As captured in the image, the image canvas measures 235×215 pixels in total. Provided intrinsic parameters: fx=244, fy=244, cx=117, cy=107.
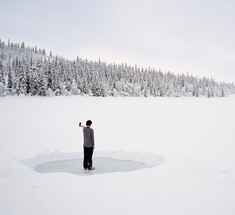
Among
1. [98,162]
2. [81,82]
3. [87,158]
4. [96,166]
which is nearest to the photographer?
[87,158]

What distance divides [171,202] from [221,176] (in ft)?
8.98

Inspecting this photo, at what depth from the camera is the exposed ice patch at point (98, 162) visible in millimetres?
9922

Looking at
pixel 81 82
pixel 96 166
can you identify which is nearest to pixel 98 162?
pixel 96 166

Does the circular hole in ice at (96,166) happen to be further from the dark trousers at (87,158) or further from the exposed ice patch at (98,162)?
the dark trousers at (87,158)

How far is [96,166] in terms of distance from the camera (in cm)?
1047

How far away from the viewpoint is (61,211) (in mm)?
5297

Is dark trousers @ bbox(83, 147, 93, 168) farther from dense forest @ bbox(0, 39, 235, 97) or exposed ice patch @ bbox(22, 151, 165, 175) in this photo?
dense forest @ bbox(0, 39, 235, 97)

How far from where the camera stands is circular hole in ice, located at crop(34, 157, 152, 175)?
968 centimetres

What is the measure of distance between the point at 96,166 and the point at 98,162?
82 centimetres

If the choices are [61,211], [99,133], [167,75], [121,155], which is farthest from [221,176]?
[167,75]

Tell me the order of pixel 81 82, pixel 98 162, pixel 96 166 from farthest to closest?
1. pixel 81 82
2. pixel 98 162
3. pixel 96 166

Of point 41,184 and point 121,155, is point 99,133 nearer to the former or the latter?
point 121,155

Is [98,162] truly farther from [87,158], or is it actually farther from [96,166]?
[87,158]

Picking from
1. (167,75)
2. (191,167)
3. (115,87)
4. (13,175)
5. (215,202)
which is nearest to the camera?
(215,202)
